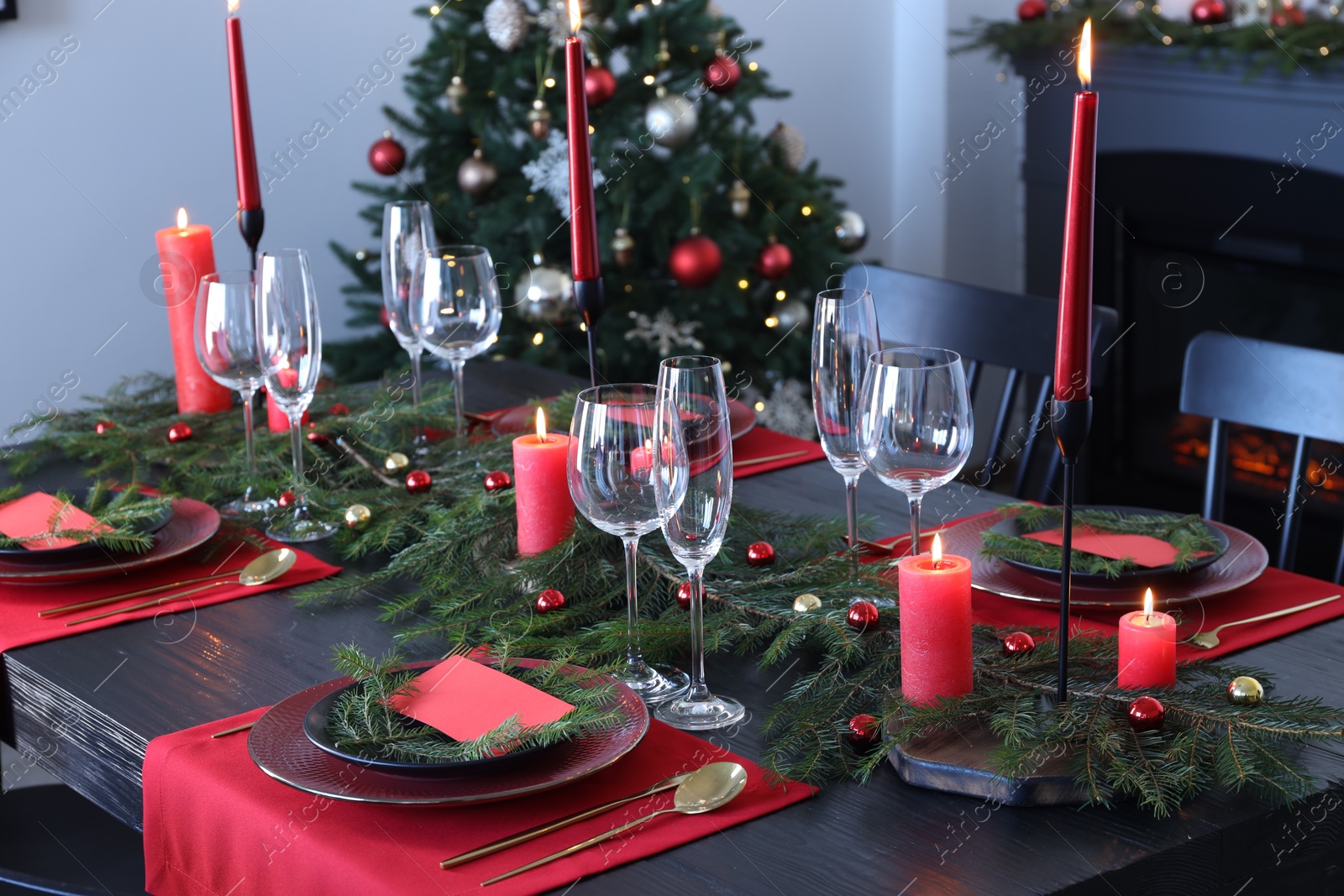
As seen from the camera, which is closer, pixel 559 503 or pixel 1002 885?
pixel 1002 885

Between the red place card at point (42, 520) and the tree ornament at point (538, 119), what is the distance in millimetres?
1536

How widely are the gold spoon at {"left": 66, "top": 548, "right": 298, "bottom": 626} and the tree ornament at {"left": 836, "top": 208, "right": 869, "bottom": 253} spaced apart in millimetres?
1924

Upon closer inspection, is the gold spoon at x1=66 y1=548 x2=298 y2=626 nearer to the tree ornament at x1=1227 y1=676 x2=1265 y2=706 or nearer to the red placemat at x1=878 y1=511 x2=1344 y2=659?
the red placemat at x1=878 y1=511 x2=1344 y2=659

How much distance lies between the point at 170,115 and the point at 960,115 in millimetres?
1990

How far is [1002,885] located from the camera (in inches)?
28.8

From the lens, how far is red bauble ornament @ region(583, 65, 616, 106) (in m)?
2.60

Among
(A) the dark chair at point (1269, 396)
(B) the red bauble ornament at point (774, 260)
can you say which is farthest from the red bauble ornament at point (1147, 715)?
(B) the red bauble ornament at point (774, 260)

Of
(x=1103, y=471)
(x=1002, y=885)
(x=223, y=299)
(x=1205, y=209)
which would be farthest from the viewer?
(x=1103, y=471)

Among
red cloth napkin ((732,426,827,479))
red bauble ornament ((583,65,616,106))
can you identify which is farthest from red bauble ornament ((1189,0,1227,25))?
red cloth napkin ((732,426,827,479))

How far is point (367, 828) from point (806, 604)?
1.26 feet

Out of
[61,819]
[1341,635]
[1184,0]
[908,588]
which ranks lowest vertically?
[61,819]

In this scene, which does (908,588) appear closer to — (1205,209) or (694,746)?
(694,746)

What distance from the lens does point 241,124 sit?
5.17 ft

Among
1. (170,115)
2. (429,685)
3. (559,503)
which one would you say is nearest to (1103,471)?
(170,115)
